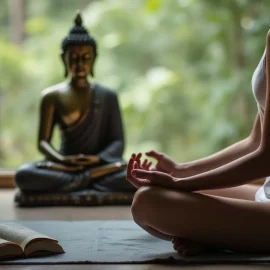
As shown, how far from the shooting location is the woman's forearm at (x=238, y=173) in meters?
2.20

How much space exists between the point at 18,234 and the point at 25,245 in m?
0.08

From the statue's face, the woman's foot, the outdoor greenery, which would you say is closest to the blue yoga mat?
the woman's foot

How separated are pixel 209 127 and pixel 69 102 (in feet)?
4.85

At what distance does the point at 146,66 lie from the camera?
16.7 feet

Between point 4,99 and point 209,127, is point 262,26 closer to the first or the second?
point 209,127

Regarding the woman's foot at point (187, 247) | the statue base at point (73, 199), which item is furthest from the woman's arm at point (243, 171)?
the statue base at point (73, 199)

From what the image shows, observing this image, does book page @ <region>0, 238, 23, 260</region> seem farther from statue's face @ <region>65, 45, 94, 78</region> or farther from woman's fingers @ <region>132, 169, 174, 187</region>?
statue's face @ <region>65, 45, 94, 78</region>

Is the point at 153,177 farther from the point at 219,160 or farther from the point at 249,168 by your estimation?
the point at 219,160

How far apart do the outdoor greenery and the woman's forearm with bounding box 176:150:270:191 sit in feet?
8.73

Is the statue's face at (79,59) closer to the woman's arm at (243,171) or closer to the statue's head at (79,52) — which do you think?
the statue's head at (79,52)

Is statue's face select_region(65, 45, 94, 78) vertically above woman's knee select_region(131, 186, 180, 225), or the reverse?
statue's face select_region(65, 45, 94, 78)

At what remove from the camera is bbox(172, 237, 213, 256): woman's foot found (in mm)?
2271

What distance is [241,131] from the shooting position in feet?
15.7

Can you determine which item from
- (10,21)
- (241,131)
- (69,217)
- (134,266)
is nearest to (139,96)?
(241,131)
